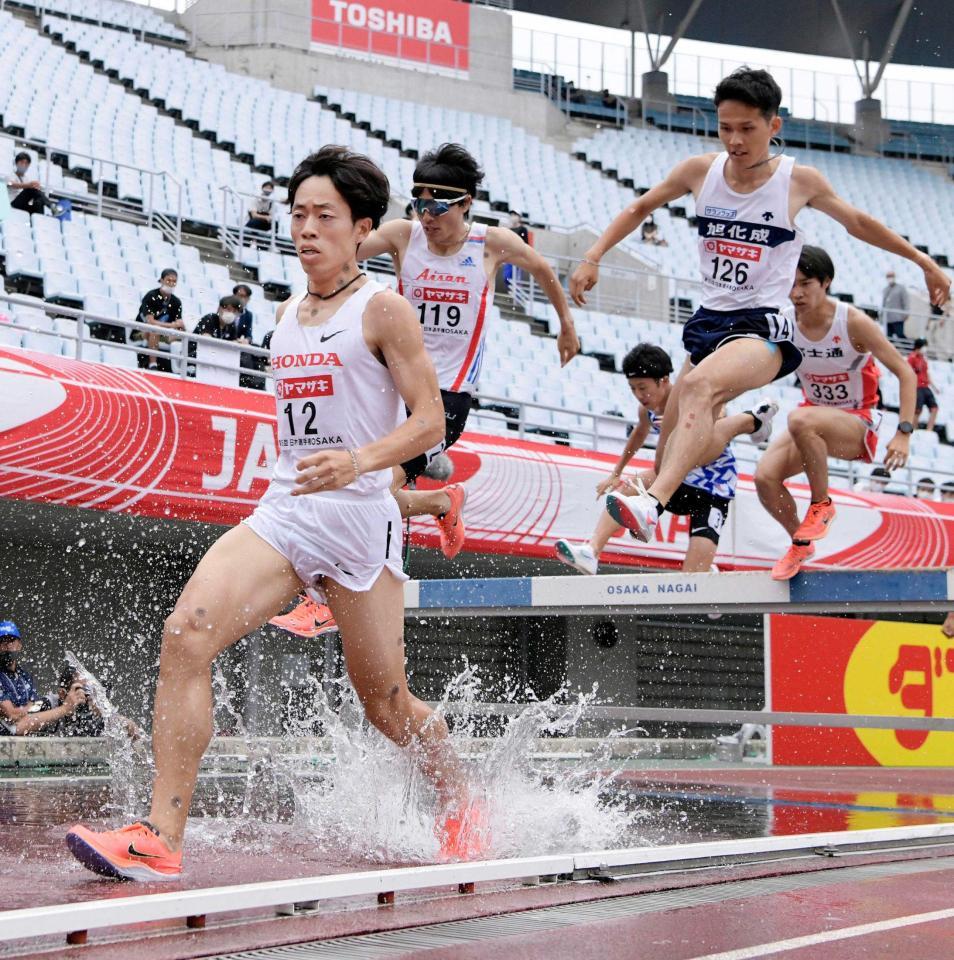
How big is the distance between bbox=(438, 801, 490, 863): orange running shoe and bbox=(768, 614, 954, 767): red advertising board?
362 inches

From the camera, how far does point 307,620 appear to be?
6.94 metres

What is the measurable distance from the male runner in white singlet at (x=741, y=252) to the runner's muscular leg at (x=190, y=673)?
2.50 metres

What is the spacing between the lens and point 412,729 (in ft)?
15.4

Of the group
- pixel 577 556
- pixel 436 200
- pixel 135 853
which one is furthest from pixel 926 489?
pixel 135 853

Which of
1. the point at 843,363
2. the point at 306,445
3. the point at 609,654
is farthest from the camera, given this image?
the point at 609,654

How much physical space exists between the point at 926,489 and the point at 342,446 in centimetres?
1571

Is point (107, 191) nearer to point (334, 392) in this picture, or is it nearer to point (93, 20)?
point (93, 20)

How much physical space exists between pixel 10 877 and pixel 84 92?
20.5 meters

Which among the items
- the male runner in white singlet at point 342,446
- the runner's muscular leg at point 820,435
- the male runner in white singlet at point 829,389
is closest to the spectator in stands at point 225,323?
the male runner in white singlet at point 829,389

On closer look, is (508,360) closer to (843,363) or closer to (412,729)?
(843,363)

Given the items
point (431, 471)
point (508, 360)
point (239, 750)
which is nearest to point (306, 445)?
point (431, 471)

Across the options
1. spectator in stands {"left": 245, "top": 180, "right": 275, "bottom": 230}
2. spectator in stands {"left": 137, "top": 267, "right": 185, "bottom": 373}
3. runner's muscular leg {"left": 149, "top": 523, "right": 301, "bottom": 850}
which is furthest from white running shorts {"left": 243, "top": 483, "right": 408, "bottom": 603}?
spectator in stands {"left": 245, "top": 180, "right": 275, "bottom": 230}

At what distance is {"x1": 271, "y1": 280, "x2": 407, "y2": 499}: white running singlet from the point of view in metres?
4.46

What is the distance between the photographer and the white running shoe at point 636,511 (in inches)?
246
